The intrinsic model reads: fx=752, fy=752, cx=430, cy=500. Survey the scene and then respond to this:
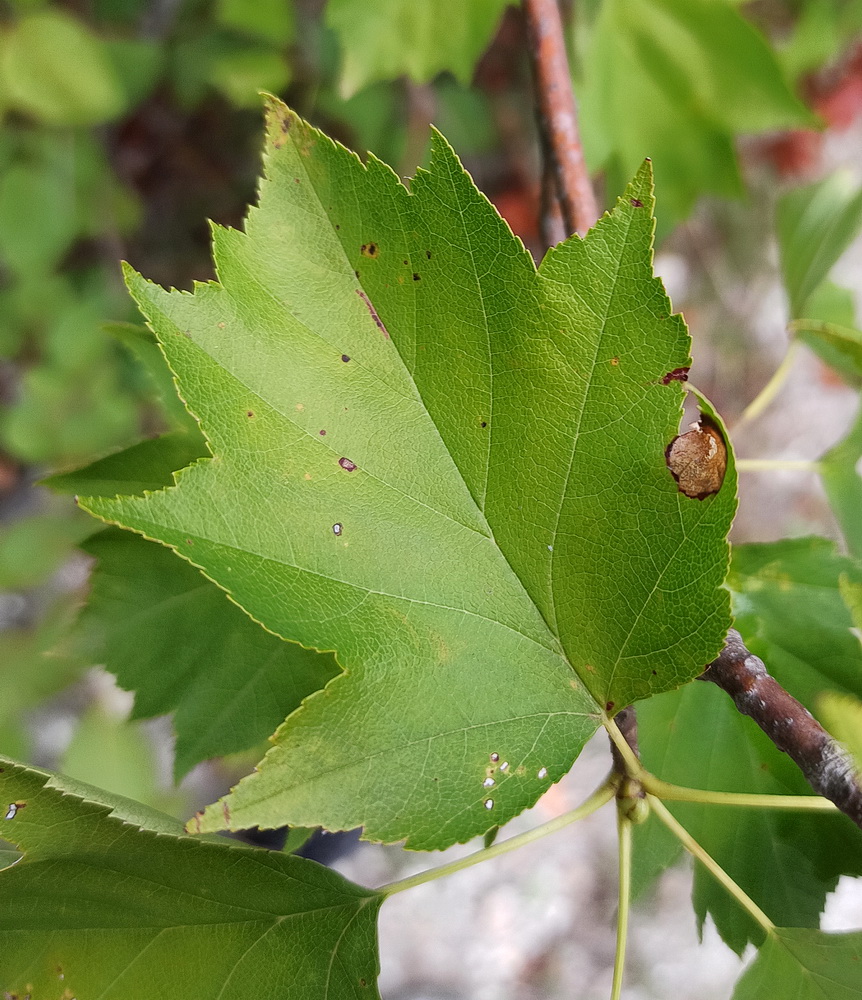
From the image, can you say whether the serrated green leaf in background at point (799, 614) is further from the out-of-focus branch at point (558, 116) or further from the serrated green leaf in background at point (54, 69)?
the serrated green leaf in background at point (54, 69)

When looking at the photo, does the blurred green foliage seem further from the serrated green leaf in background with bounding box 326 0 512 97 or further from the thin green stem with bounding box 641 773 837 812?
the thin green stem with bounding box 641 773 837 812

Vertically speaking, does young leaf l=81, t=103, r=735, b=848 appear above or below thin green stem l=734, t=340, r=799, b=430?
below

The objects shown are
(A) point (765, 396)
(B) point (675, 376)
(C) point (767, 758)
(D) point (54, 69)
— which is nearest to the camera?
(B) point (675, 376)

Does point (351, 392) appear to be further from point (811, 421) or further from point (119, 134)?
point (811, 421)

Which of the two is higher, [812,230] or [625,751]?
[812,230]

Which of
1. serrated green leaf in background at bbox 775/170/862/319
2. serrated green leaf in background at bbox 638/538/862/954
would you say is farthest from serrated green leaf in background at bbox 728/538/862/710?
serrated green leaf in background at bbox 775/170/862/319

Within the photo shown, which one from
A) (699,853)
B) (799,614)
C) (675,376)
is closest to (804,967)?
(699,853)

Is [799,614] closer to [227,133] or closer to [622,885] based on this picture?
[622,885]
